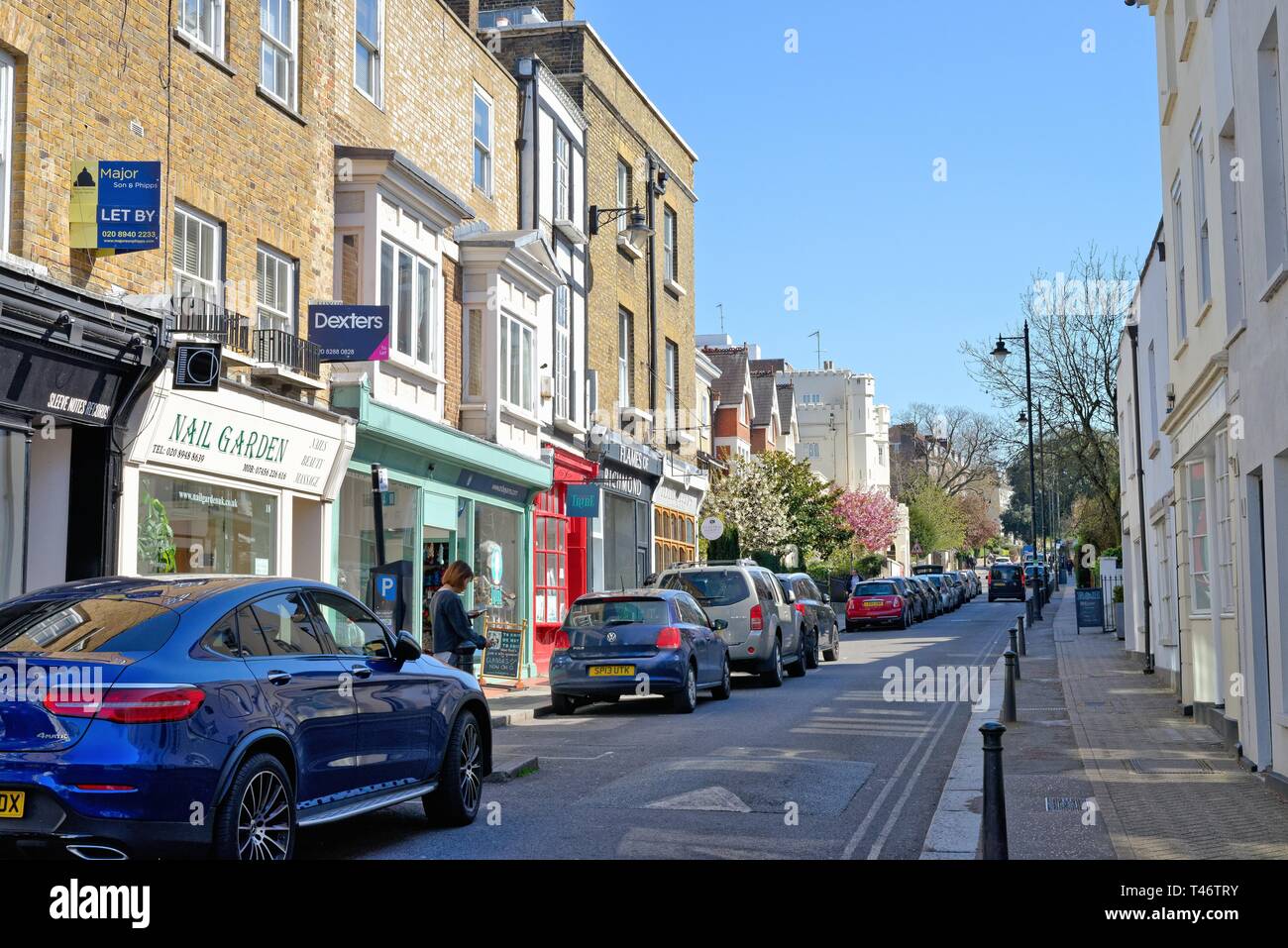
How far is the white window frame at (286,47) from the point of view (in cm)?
1653

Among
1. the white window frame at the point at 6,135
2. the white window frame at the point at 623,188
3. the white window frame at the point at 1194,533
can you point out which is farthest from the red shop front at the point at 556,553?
the white window frame at the point at 6,135

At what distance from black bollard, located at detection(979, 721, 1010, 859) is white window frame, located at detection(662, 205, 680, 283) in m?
28.7

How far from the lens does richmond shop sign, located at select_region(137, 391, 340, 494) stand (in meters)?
13.9

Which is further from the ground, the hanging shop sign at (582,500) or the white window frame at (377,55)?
the white window frame at (377,55)

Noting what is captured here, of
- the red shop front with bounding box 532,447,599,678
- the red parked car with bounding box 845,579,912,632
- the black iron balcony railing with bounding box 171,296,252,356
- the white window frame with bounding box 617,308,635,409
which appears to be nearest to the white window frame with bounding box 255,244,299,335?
the black iron balcony railing with bounding box 171,296,252,356

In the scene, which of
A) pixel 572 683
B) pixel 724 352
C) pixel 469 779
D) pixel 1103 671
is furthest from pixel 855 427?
pixel 469 779

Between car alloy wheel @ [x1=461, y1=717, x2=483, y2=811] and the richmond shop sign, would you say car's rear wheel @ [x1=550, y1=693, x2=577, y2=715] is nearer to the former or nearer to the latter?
the richmond shop sign

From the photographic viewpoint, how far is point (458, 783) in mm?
9234

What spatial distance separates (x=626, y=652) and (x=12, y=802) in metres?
11.3

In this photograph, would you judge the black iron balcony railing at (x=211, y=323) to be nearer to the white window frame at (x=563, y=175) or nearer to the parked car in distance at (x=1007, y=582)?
the white window frame at (x=563, y=175)

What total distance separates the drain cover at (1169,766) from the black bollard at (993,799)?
4.90m

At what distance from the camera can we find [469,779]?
31.1 feet

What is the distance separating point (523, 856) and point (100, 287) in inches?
295
